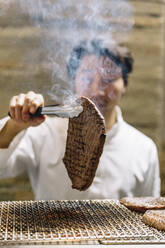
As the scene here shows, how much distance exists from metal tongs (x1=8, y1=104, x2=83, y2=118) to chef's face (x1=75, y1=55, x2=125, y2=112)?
10.5 inches

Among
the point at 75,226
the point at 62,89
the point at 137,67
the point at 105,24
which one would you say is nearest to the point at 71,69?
the point at 62,89

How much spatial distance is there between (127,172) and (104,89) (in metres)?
0.52

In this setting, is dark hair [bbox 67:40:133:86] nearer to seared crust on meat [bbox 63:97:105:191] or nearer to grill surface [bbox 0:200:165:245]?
seared crust on meat [bbox 63:97:105:191]

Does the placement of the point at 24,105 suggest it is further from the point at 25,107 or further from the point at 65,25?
the point at 65,25

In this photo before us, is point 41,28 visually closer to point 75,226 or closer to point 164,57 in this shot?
point 75,226

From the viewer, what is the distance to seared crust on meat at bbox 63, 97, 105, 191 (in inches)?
51.8

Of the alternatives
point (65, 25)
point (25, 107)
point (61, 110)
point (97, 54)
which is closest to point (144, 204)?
point (61, 110)

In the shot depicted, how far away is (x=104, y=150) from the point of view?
6.82ft

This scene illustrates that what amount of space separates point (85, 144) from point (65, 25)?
0.93 meters

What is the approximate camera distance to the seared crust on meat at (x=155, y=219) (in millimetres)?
1224

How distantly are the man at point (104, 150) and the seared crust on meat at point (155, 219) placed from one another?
64cm

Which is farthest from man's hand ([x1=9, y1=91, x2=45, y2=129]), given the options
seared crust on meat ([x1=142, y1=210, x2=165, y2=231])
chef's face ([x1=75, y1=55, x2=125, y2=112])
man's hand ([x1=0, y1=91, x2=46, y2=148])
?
seared crust on meat ([x1=142, y1=210, x2=165, y2=231])

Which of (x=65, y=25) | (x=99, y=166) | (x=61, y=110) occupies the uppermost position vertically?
(x=65, y=25)

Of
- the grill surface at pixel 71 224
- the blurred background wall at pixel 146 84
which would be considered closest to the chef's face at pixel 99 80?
the grill surface at pixel 71 224
